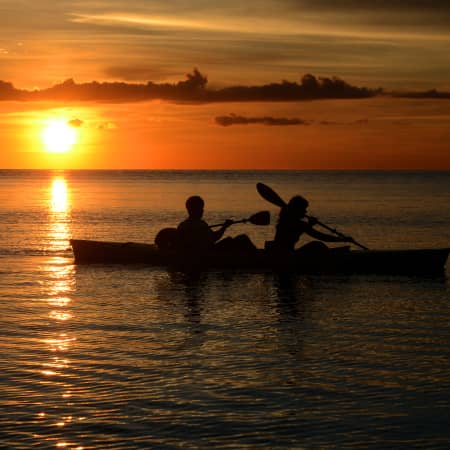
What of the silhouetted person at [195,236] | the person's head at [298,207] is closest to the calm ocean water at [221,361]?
the silhouetted person at [195,236]

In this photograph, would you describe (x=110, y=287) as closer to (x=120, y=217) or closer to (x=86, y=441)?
(x=86, y=441)

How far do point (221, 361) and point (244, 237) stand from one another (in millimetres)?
8982

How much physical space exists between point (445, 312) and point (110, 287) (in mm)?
6179

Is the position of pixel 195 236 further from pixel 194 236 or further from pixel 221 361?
pixel 221 361

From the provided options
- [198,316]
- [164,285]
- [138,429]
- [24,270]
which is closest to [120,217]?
[24,270]

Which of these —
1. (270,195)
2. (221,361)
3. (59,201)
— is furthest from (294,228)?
(59,201)

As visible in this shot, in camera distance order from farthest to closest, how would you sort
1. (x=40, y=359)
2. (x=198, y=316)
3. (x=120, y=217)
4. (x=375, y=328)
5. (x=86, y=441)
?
1. (x=120, y=217)
2. (x=198, y=316)
3. (x=375, y=328)
4. (x=40, y=359)
5. (x=86, y=441)

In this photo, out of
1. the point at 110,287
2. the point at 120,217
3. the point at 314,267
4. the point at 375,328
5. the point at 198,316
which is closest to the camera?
the point at 375,328

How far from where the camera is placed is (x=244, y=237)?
18.6m

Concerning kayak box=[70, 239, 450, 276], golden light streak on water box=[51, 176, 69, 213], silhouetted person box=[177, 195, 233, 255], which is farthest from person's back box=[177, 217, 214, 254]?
golden light streak on water box=[51, 176, 69, 213]

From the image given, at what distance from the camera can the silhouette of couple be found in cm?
1783

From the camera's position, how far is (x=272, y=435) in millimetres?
7125

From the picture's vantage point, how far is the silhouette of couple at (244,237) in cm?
1783

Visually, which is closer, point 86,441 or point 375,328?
point 86,441
